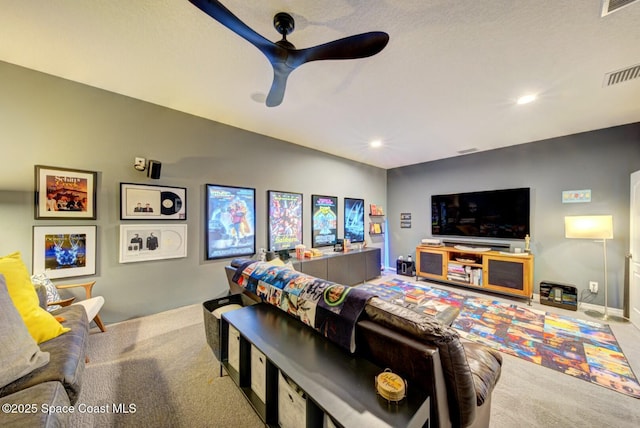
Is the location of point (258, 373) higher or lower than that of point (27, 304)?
lower

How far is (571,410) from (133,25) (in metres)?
4.10

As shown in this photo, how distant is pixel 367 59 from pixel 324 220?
3.03 metres

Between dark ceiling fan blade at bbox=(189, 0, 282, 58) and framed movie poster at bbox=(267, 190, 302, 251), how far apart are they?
2489 mm

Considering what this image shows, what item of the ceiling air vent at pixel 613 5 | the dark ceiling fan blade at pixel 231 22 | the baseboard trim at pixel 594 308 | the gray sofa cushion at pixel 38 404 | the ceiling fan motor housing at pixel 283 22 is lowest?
the baseboard trim at pixel 594 308

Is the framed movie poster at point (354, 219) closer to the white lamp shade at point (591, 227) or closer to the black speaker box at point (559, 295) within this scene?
the black speaker box at point (559, 295)

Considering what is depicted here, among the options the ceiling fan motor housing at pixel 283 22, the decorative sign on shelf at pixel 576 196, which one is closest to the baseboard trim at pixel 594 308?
the decorative sign on shelf at pixel 576 196

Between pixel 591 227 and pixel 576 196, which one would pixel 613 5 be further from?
pixel 576 196

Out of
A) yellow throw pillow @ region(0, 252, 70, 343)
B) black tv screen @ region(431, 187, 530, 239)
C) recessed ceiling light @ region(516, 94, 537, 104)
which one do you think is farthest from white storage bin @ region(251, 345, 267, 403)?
black tv screen @ region(431, 187, 530, 239)

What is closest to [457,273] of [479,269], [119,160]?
[479,269]

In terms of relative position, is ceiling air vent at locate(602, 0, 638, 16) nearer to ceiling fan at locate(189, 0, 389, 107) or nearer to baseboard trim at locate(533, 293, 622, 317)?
ceiling fan at locate(189, 0, 389, 107)

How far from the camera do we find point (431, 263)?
4.60 m

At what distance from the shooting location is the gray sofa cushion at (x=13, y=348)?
1.07 metres

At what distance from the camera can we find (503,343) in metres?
2.41

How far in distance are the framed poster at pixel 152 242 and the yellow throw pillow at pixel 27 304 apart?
111cm
